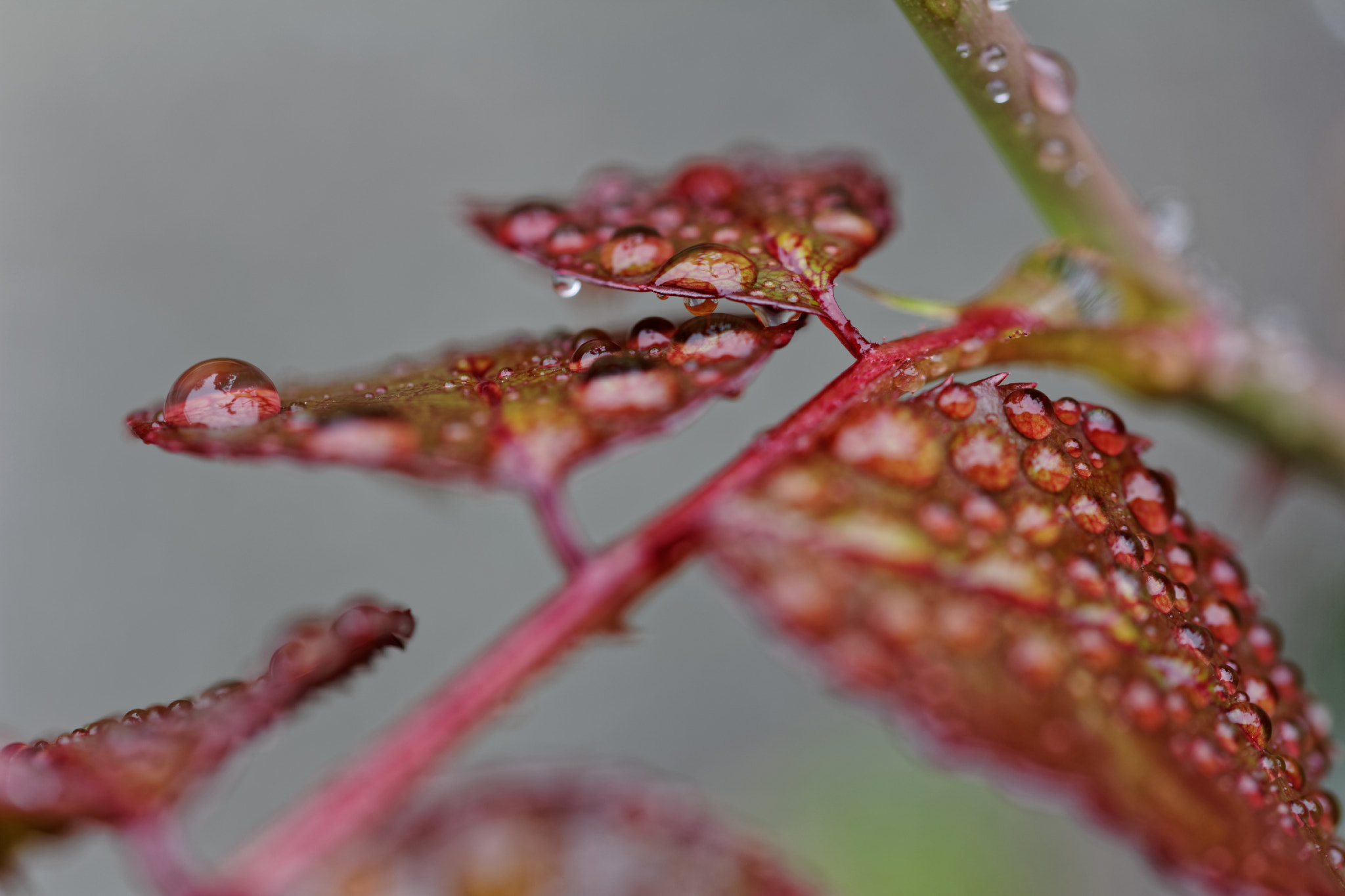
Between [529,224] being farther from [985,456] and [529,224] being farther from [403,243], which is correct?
[403,243]

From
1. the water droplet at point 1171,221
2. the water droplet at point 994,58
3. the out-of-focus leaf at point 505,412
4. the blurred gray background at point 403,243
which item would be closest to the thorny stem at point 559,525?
the out-of-focus leaf at point 505,412

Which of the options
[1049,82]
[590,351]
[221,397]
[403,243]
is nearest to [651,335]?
[590,351]

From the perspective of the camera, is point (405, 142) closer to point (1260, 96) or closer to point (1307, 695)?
point (1260, 96)

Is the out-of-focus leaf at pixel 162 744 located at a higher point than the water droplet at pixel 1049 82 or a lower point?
lower

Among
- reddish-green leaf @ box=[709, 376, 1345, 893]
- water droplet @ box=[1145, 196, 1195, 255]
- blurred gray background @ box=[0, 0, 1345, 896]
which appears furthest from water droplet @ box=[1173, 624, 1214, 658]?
blurred gray background @ box=[0, 0, 1345, 896]

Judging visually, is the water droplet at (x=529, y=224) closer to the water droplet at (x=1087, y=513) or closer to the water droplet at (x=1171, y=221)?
the water droplet at (x=1087, y=513)

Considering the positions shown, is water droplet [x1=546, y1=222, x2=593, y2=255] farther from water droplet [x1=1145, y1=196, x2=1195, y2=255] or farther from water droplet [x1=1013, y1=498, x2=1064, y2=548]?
water droplet [x1=1145, y1=196, x2=1195, y2=255]
